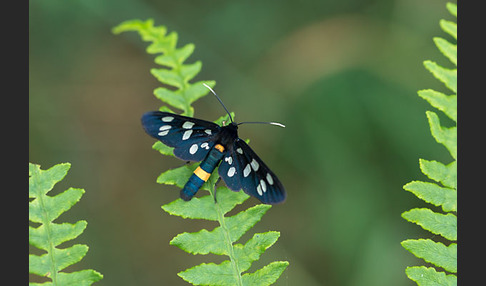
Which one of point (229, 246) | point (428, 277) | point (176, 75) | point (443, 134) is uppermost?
point (176, 75)

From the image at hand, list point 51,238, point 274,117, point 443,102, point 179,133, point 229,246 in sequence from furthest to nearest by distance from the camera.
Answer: point 274,117 < point 179,133 < point 443,102 < point 229,246 < point 51,238

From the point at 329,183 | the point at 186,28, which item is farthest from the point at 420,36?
the point at 186,28

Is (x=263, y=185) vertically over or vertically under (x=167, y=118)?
under

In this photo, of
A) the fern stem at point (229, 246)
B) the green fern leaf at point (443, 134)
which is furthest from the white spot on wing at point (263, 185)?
the green fern leaf at point (443, 134)

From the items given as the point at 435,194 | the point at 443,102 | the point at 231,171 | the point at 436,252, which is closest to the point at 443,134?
the point at 443,102

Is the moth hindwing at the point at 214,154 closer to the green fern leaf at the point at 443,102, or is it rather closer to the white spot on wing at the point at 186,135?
the white spot on wing at the point at 186,135

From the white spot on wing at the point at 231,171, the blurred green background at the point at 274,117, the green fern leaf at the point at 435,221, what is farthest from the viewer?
the blurred green background at the point at 274,117

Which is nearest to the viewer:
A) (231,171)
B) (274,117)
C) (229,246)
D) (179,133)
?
(229,246)

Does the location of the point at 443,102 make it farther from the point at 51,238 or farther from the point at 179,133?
the point at 51,238
